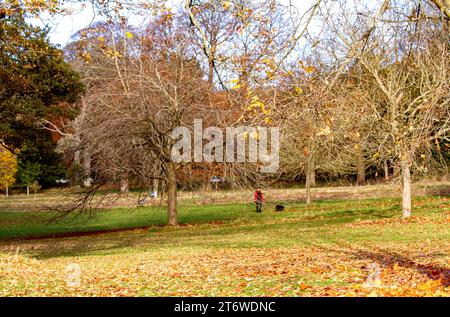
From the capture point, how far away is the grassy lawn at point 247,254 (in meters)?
8.33

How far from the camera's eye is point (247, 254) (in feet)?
46.8

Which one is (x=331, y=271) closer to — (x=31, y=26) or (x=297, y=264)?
(x=297, y=264)

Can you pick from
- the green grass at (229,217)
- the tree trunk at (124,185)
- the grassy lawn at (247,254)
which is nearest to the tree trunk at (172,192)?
the grassy lawn at (247,254)

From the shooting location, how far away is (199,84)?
968 inches

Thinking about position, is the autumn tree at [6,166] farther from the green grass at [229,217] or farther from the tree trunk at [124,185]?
the tree trunk at [124,185]

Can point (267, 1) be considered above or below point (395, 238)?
above

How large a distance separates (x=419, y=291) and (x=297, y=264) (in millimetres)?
4389

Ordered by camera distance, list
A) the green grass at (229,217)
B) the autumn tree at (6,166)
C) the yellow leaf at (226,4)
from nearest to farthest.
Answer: the yellow leaf at (226,4) < the green grass at (229,217) < the autumn tree at (6,166)

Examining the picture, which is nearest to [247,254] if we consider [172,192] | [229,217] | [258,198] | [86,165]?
[172,192]

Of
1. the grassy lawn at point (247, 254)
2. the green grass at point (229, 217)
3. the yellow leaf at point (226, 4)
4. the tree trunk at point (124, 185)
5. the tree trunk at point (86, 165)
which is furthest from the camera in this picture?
the tree trunk at point (124, 185)

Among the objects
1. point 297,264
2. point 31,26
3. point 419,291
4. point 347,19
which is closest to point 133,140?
point 31,26

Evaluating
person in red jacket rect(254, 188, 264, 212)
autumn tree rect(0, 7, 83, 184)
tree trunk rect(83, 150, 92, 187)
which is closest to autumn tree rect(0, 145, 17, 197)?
autumn tree rect(0, 7, 83, 184)

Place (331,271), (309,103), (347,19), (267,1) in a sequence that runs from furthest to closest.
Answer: (347,19), (331,271), (267,1), (309,103)

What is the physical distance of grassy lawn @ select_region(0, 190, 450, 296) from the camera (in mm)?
8328
